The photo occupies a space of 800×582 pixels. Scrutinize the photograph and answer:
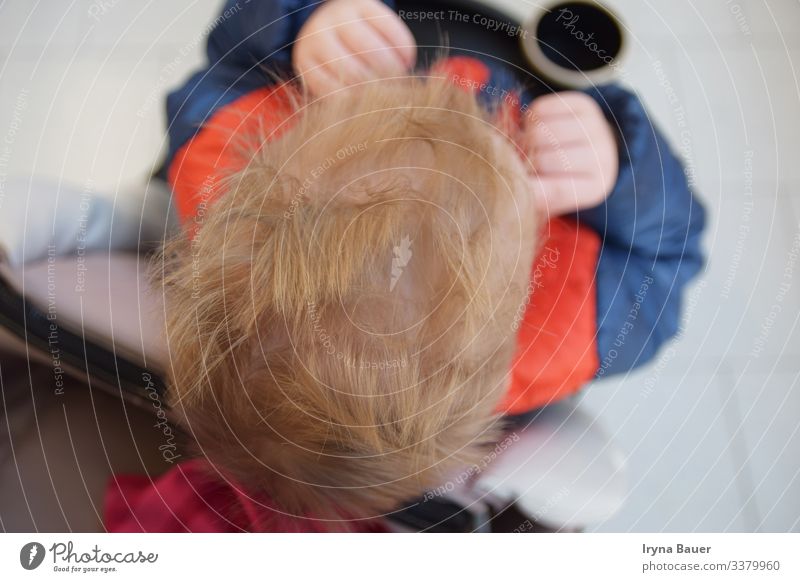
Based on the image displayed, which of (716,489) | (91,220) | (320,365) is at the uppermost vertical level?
(91,220)

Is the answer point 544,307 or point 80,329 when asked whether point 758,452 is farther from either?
point 80,329

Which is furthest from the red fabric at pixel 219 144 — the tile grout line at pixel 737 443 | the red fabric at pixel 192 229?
the tile grout line at pixel 737 443

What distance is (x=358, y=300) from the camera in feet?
1.27

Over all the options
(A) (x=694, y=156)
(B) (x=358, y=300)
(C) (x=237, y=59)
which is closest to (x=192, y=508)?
(B) (x=358, y=300)

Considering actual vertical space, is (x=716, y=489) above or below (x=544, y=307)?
below

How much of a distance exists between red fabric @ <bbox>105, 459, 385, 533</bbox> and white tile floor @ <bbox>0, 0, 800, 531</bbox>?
182 mm

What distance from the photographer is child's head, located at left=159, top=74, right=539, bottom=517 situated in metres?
0.39

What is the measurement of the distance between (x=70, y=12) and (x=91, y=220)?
0.44 feet

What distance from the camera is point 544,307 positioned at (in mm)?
414

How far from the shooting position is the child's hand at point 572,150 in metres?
0.42

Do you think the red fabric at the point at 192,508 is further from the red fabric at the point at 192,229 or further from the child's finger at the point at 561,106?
the child's finger at the point at 561,106

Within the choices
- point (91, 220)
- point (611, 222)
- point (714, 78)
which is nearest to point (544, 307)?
point (611, 222)

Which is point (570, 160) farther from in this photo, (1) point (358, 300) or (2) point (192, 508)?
(2) point (192, 508)

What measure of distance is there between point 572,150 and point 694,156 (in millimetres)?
77
